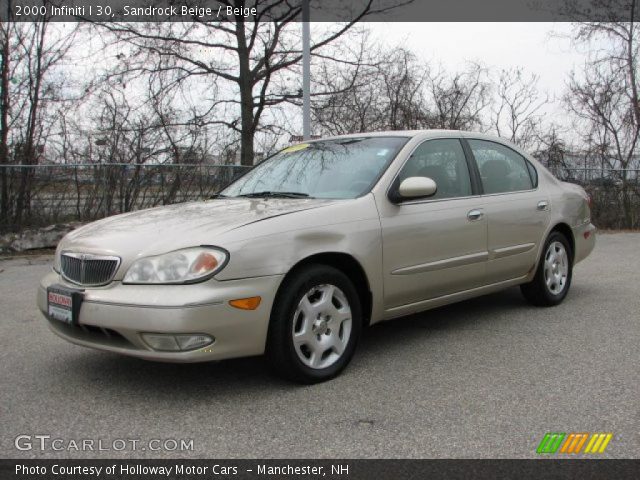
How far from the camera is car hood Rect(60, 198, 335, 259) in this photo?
3465mm

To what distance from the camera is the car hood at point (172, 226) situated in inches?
136

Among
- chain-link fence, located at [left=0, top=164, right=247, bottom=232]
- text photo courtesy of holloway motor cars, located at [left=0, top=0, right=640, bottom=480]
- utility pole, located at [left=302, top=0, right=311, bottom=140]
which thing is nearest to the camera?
text photo courtesy of holloway motor cars, located at [left=0, top=0, right=640, bottom=480]

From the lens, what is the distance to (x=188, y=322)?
128 inches

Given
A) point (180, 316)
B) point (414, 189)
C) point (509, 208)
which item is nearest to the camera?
point (180, 316)

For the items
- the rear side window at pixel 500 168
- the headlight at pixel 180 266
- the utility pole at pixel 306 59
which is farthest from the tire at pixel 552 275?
the utility pole at pixel 306 59

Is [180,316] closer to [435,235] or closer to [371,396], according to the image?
[371,396]

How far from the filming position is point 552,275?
5.76 m

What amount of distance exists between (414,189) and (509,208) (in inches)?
53.7

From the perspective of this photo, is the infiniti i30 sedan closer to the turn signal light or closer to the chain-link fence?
the turn signal light

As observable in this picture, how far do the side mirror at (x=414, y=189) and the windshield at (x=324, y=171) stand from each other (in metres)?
0.20

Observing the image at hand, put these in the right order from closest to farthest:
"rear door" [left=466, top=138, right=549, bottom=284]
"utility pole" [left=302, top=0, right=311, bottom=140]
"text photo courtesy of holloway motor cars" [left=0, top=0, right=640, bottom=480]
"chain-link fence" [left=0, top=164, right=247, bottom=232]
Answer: "text photo courtesy of holloway motor cars" [left=0, top=0, right=640, bottom=480] → "rear door" [left=466, top=138, right=549, bottom=284] → "chain-link fence" [left=0, top=164, right=247, bottom=232] → "utility pole" [left=302, top=0, right=311, bottom=140]

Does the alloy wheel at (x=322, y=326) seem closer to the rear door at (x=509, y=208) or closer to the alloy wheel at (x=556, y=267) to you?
the rear door at (x=509, y=208)

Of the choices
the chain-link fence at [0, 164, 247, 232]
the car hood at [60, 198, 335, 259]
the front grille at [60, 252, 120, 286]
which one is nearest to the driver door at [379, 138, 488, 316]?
the car hood at [60, 198, 335, 259]

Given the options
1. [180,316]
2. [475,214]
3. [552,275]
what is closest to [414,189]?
[475,214]
